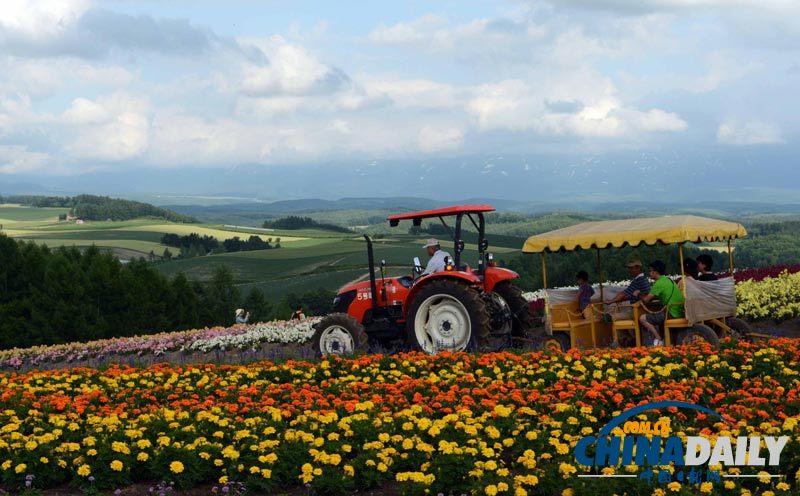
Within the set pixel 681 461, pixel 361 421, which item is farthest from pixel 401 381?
pixel 681 461

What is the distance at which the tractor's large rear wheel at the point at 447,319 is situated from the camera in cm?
1360

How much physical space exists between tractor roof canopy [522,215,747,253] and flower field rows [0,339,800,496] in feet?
6.82

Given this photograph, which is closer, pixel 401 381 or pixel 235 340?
pixel 401 381

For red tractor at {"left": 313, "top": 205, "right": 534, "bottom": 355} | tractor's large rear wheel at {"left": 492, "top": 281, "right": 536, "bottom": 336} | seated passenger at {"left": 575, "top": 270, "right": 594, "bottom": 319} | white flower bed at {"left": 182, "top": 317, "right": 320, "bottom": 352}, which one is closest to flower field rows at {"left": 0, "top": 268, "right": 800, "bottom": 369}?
white flower bed at {"left": 182, "top": 317, "right": 320, "bottom": 352}

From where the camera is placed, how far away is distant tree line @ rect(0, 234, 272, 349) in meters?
45.9

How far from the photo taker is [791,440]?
732cm

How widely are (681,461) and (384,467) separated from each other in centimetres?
239

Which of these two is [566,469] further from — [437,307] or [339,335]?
[339,335]

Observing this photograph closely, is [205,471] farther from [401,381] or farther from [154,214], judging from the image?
[154,214]

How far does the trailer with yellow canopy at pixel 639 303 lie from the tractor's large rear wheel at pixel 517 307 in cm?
50

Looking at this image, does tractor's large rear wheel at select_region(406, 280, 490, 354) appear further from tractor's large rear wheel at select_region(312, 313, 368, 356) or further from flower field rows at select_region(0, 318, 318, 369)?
flower field rows at select_region(0, 318, 318, 369)

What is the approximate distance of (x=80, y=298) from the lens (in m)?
47.7

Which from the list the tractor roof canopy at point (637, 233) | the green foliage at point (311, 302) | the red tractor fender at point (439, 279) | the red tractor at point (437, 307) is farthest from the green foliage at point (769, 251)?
the red tractor fender at point (439, 279)

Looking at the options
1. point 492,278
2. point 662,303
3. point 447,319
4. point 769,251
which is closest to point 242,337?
point 492,278
